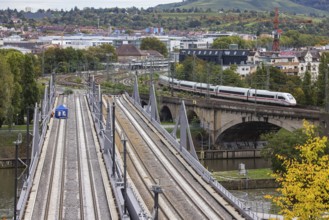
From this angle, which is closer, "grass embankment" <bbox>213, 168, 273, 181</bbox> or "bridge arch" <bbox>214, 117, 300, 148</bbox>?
"grass embankment" <bbox>213, 168, 273, 181</bbox>

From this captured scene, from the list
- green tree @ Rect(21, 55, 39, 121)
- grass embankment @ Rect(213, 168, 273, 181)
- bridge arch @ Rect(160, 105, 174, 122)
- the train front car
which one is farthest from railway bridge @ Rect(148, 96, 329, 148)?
green tree @ Rect(21, 55, 39, 121)

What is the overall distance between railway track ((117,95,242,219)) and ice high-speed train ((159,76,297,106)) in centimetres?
2104

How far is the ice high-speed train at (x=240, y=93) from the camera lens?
Answer: 204ft

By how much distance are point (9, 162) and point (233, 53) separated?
62.5 meters

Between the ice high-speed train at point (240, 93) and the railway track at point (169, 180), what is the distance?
21.0 metres

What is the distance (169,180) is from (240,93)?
3912cm

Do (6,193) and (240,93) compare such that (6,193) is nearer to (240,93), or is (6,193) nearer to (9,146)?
(9,146)

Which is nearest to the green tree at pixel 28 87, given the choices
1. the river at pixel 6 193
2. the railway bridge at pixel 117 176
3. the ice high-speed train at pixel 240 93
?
the river at pixel 6 193

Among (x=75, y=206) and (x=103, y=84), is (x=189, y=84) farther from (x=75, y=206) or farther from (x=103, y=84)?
(x=75, y=206)

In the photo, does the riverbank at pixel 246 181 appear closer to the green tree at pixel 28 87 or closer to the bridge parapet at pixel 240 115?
the bridge parapet at pixel 240 115

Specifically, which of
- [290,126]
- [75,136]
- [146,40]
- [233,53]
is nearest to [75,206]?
[75,136]

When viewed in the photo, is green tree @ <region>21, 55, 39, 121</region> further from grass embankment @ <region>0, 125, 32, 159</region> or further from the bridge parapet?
the bridge parapet

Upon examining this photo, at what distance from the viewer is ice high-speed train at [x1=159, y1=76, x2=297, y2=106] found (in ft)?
204

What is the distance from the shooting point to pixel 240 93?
69.1m
